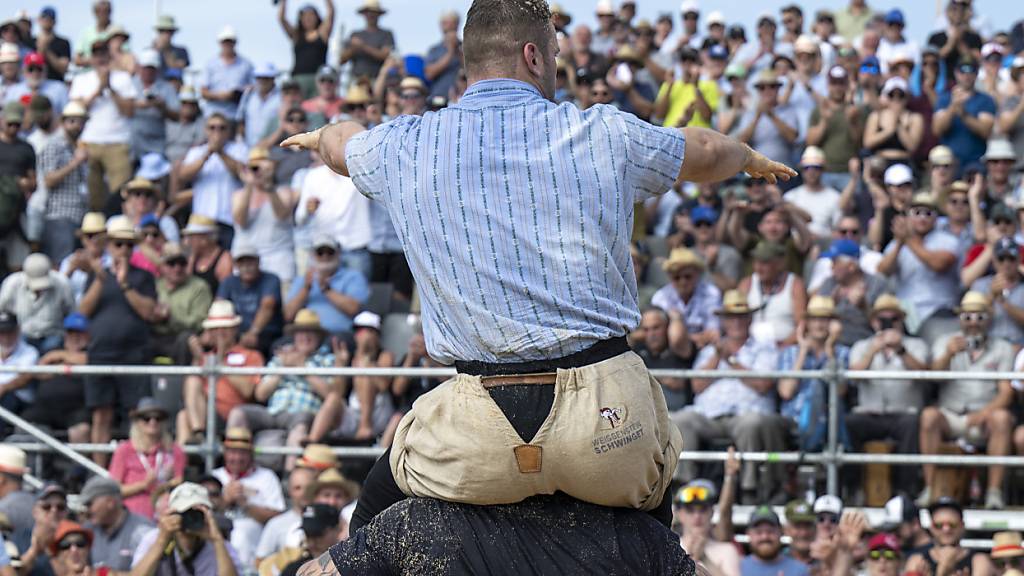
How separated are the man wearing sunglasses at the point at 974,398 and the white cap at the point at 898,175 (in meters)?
2.15

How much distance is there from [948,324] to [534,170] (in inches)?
340

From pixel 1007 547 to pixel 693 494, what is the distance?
1.79 m

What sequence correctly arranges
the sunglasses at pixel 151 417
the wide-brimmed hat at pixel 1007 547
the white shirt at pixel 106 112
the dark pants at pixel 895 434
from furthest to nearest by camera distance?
the white shirt at pixel 106 112 → the sunglasses at pixel 151 417 → the dark pants at pixel 895 434 → the wide-brimmed hat at pixel 1007 547

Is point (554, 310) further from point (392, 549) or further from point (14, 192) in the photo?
point (14, 192)

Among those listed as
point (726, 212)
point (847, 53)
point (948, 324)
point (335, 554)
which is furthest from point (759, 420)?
point (335, 554)

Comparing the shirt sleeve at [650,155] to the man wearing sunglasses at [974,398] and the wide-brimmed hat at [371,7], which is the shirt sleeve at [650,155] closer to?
the man wearing sunglasses at [974,398]

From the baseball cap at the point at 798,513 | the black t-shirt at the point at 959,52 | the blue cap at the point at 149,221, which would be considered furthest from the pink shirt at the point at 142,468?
the black t-shirt at the point at 959,52

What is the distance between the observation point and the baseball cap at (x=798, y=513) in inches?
422

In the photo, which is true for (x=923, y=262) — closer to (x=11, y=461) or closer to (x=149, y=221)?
(x=149, y=221)

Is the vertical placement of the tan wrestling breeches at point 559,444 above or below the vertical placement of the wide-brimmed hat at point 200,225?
above

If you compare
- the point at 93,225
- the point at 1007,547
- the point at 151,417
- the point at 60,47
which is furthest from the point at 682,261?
the point at 60,47

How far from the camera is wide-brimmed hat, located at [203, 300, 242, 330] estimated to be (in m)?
13.3

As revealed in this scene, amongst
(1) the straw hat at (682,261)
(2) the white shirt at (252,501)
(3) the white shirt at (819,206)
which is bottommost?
(2) the white shirt at (252,501)

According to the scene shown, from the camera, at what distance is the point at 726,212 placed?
46.2 ft
